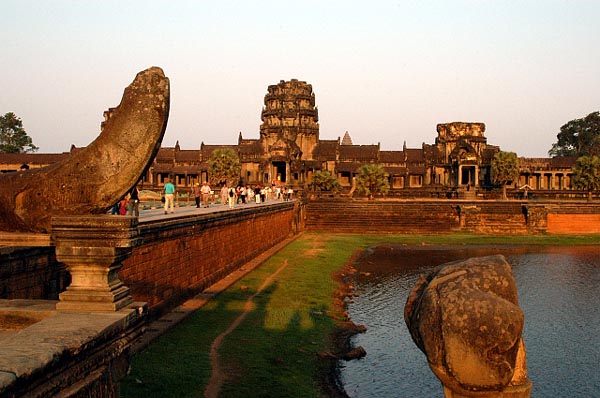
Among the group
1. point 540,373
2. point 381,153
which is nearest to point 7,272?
point 540,373

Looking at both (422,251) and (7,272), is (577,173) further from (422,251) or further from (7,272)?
(7,272)

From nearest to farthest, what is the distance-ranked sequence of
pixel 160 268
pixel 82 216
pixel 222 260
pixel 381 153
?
pixel 82 216 → pixel 160 268 → pixel 222 260 → pixel 381 153

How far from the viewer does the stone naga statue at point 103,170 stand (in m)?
5.85

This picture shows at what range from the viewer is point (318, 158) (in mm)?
78500

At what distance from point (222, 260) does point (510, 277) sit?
731 inches

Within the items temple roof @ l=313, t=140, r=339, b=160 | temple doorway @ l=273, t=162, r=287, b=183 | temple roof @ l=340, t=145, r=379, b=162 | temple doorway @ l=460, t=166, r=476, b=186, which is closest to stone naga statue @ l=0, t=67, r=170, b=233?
temple doorway @ l=273, t=162, r=287, b=183

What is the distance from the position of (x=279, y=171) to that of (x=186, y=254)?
57181 mm

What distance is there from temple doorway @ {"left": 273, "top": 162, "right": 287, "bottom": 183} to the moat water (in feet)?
127

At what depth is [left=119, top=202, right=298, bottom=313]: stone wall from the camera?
14320 mm

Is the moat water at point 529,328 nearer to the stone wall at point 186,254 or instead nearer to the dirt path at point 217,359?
the dirt path at point 217,359

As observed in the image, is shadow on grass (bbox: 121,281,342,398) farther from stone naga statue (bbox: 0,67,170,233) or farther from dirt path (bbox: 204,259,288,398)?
stone naga statue (bbox: 0,67,170,233)

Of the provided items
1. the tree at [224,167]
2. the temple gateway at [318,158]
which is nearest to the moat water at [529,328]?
the tree at [224,167]

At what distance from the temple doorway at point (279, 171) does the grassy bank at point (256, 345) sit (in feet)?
156

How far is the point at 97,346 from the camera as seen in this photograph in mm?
4551
